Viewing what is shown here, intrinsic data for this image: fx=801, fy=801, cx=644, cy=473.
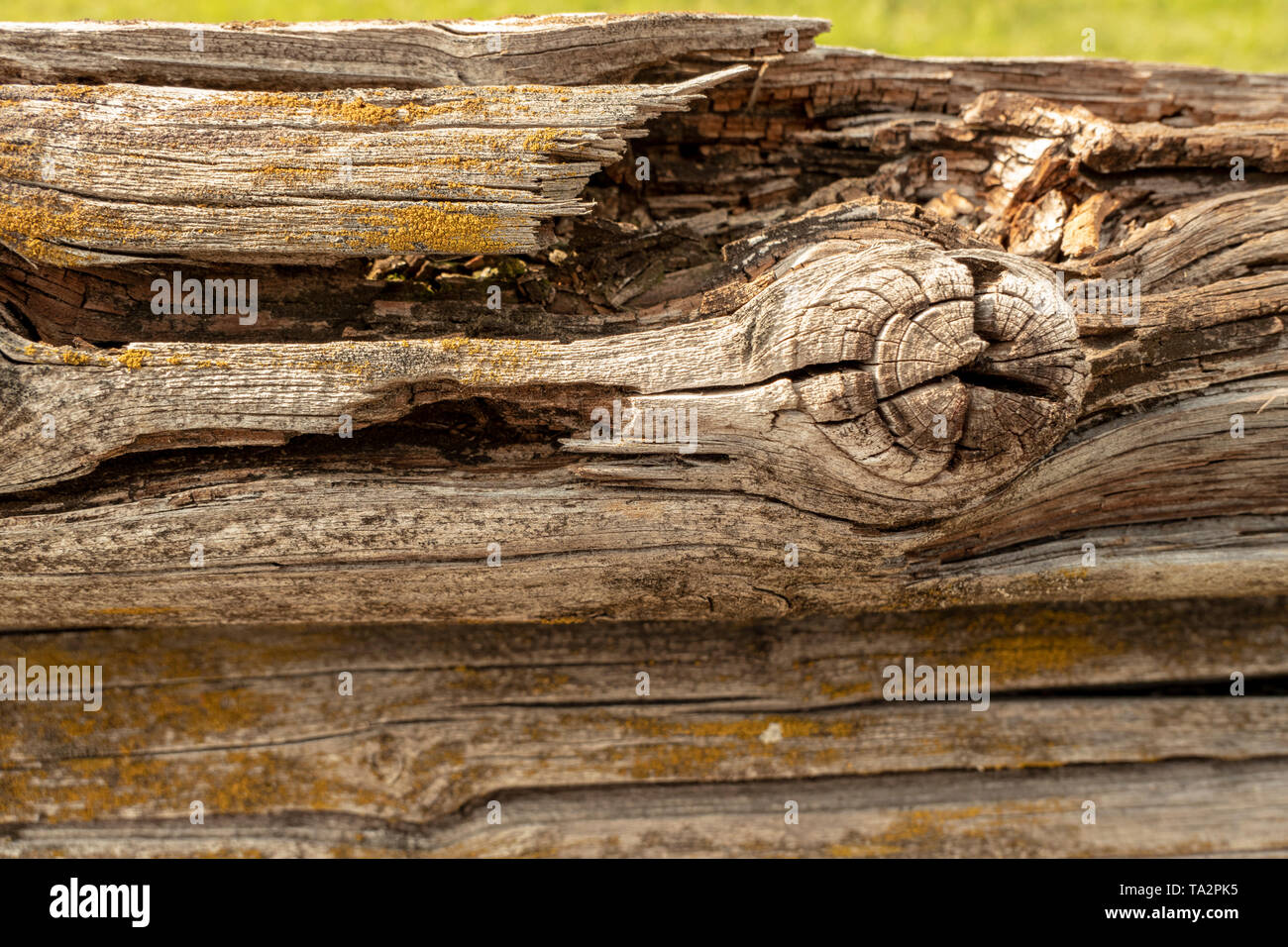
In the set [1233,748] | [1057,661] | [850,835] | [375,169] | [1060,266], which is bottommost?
[850,835]

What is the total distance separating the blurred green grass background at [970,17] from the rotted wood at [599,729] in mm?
4955

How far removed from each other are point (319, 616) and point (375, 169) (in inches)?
67.6

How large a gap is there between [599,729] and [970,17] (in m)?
6.54

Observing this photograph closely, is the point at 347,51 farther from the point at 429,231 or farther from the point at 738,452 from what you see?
the point at 738,452

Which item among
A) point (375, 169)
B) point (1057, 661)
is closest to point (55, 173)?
point (375, 169)

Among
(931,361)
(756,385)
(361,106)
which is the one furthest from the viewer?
(361,106)

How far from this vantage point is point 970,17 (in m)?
6.70

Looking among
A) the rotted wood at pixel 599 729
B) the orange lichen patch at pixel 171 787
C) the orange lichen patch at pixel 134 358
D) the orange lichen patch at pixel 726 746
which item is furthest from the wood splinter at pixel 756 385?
the orange lichen patch at pixel 171 787

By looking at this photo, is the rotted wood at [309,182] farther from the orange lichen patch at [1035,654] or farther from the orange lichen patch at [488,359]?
the orange lichen patch at [1035,654]

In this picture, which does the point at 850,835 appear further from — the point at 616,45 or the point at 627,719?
the point at 616,45

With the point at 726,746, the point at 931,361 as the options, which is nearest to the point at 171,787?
the point at 726,746

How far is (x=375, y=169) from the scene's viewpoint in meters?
2.78

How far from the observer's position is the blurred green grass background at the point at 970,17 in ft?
20.8

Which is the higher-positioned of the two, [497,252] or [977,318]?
[497,252]
